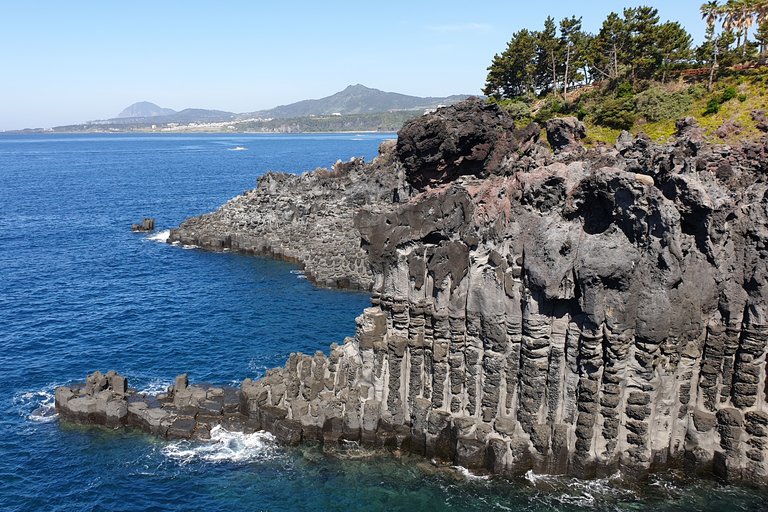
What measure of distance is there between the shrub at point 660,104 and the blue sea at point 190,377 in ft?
147

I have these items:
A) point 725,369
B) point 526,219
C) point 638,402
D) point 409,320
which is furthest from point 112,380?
point 725,369

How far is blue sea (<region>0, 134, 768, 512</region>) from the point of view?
29359mm

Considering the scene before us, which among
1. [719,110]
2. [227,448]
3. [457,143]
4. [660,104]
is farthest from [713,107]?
[227,448]

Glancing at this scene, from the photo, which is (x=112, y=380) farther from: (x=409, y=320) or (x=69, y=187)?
(x=69, y=187)

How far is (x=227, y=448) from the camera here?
34.1m

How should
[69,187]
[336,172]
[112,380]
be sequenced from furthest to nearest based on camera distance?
[69,187] < [336,172] < [112,380]

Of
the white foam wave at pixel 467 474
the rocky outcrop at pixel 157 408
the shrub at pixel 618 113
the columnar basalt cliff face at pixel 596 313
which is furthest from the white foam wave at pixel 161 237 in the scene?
the white foam wave at pixel 467 474

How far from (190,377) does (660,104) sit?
6571 centimetres

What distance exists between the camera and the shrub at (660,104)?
2908 inches

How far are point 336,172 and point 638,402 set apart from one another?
72760 mm

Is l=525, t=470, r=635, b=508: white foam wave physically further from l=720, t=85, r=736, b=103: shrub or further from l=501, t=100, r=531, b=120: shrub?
l=501, t=100, r=531, b=120: shrub

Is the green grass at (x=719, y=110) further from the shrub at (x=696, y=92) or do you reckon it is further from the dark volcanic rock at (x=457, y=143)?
the dark volcanic rock at (x=457, y=143)

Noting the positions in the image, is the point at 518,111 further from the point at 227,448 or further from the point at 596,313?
the point at 227,448

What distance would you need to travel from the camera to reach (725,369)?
98.8ft
